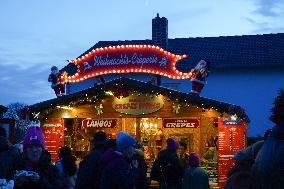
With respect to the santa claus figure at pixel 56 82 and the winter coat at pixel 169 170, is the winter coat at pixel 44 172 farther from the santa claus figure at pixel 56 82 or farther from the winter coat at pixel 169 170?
the santa claus figure at pixel 56 82

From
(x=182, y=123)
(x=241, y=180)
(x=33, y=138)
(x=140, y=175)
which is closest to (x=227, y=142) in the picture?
(x=182, y=123)

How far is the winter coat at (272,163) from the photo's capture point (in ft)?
13.4

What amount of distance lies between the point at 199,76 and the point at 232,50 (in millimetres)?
18010

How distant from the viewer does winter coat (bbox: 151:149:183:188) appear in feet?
37.7

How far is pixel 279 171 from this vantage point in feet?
13.5

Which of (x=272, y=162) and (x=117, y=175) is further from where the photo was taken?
(x=117, y=175)

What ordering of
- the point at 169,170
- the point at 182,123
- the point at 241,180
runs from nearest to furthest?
the point at 241,180, the point at 169,170, the point at 182,123

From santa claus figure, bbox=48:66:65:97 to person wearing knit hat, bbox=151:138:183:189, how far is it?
820 cm

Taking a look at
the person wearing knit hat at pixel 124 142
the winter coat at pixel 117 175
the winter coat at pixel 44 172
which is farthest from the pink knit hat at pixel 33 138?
the person wearing knit hat at pixel 124 142

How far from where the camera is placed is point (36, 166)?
5.85m

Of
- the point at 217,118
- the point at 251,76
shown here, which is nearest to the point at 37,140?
the point at 217,118

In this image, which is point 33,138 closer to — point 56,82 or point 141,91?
point 141,91

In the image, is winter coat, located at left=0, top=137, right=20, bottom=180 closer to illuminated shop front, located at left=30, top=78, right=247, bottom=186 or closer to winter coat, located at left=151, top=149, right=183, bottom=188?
winter coat, located at left=151, top=149, right=183, bottom=188

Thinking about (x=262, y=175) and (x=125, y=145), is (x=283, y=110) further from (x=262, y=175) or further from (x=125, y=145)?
(x=125, y=145)
